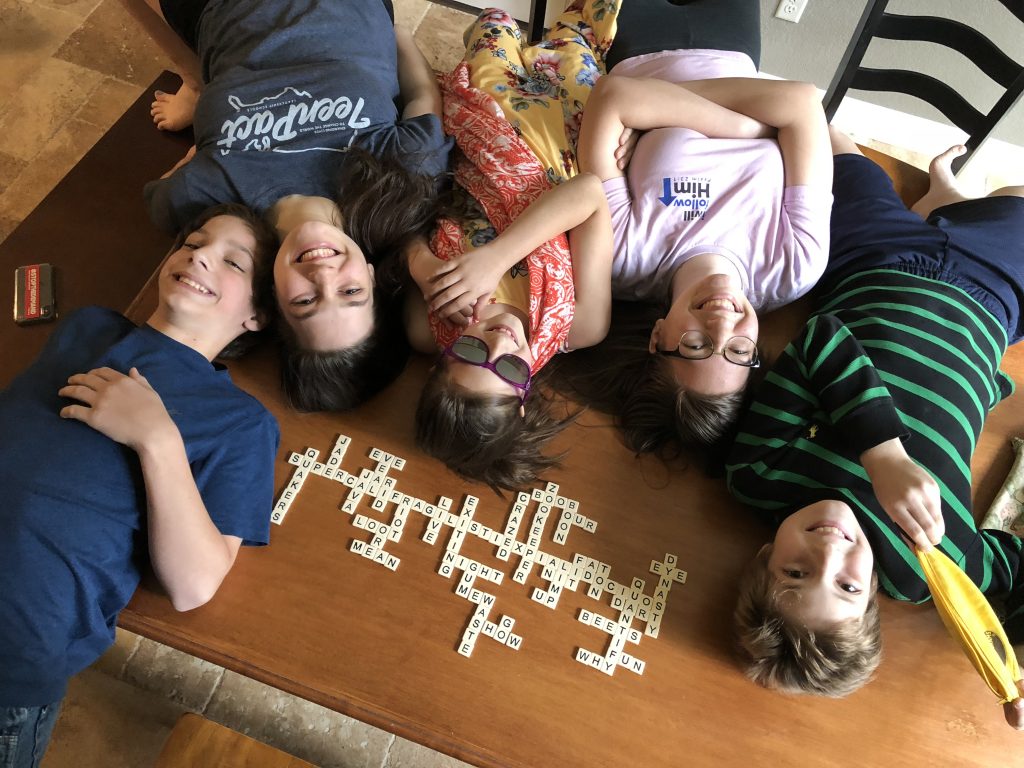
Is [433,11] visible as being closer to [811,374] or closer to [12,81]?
[12,81]

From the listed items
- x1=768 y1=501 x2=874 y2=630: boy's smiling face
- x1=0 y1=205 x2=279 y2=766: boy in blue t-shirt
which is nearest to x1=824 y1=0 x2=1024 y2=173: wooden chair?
x1=768 y1=501 x2=874 y2=630: boy's smiling face

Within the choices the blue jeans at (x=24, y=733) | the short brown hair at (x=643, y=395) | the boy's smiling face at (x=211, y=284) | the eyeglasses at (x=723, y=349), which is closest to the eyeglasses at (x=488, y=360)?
the short brown hair at (x=643, y=395)

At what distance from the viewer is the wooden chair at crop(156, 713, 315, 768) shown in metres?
1.35

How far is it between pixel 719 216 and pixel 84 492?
4.71 feet

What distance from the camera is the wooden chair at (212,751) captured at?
4.44ft

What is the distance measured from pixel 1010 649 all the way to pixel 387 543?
3.81 ft

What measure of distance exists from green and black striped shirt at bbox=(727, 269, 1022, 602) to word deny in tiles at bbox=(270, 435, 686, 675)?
0.32 meters

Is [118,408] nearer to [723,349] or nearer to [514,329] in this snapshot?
[514,329]

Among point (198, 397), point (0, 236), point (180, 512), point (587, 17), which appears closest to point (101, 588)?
point (180, 512)

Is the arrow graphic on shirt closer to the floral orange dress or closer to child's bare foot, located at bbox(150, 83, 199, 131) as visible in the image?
the floral orange dress

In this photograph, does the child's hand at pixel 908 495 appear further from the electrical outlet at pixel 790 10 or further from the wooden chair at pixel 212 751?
the electrical outlet at pixel 790 10

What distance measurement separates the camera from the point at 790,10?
8.18 ft

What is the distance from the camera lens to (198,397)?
54.3 inches

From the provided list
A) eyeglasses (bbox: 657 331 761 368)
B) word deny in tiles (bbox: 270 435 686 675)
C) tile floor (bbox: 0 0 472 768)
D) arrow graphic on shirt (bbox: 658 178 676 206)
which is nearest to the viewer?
word deny in tiles (bbox: 270 435 686 675)
